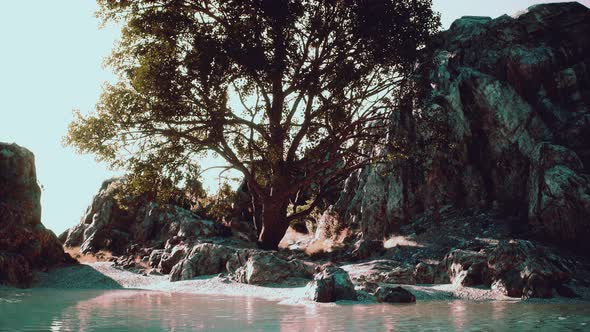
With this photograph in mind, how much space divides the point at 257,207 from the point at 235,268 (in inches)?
424

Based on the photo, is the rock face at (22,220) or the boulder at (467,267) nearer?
the boulder at (467,267)

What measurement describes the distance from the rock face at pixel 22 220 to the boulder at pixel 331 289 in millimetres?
17223

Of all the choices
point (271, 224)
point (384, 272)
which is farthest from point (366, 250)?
point (384, 272)

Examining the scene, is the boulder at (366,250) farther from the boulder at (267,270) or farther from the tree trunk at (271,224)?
the boulder at (267,270)

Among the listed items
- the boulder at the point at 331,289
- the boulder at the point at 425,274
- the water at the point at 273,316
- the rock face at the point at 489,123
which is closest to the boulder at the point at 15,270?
the water at the point at 273,316

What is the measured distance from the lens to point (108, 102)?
99.8 feet

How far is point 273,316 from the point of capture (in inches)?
563

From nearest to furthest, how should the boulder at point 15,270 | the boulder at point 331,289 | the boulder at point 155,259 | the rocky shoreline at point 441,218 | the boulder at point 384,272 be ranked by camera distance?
1. the boulder at point 331,289
2. the rocky shoreline at point 441,218
3. the boulder at point 384,272
4. the boulder at point 15,270
5. the boulder at point 155,259

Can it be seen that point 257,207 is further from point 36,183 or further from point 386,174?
point 36,183

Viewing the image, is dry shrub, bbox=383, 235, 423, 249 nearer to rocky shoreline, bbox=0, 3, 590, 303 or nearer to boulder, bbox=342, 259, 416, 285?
rocky shoreline, bbox=0, 3, 590, 303

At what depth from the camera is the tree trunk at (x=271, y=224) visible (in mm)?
33188

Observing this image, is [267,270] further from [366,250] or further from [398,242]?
[398,242]

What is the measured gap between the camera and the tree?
96.0 ft

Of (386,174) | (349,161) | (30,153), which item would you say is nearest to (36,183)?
(30,153)
